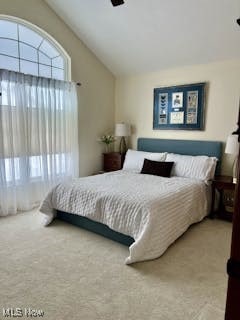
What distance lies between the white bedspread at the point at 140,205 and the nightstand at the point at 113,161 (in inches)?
45.9

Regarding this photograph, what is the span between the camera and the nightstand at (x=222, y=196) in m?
3.36

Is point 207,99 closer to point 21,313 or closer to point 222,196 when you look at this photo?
point 222,196

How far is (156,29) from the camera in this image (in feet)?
12.1

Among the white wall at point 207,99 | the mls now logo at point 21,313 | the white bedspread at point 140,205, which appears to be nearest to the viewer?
the mls now logo at point 21,313

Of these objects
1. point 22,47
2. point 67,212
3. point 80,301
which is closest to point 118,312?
point 80,301

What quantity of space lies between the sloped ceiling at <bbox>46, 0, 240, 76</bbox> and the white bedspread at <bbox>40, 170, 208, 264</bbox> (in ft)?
6.91

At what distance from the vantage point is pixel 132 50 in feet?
14.2

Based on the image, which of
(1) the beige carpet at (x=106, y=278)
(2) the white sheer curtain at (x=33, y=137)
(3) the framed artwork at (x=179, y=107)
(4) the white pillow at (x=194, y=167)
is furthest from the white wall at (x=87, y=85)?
(1) the beige carpet at (x=106, y=278)

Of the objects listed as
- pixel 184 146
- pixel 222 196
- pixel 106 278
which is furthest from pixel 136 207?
pixel 184 146

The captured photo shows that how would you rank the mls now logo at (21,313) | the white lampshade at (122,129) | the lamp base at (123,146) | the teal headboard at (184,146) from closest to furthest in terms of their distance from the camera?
the mls now logo at (21,313), the teal headboard at (184,146), the white lampshade at (122,129), the lamp base at (123,146)

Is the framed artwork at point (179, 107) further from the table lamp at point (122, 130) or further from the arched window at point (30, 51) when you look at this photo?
the arched window at point (30, 51)

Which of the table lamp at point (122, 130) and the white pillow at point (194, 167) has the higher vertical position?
the table lamp at point (122, 130)

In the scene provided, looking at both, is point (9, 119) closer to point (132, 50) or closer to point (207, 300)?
point (132, 50)

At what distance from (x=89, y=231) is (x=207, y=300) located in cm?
165
